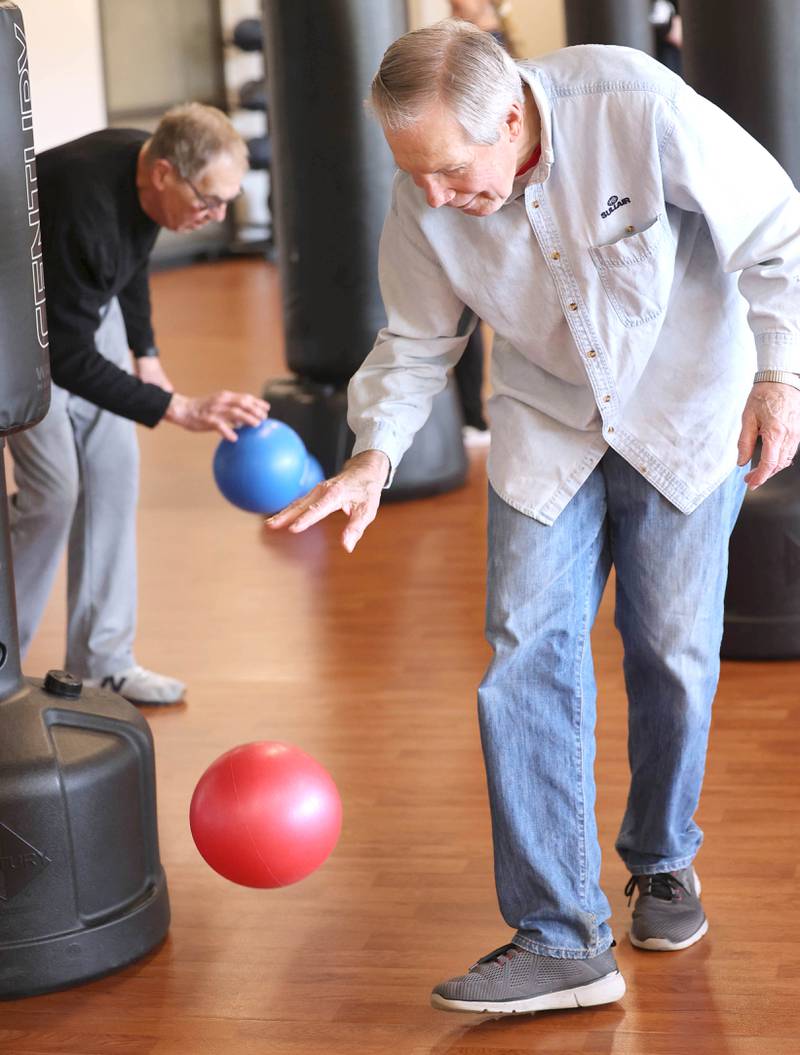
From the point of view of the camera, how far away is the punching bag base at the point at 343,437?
5629 millimetres

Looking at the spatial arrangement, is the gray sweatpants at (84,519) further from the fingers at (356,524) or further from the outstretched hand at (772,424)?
the outstretched hand at (772,424)

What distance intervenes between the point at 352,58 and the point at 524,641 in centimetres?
341

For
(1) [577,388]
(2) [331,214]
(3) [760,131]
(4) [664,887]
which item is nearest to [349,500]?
(1) [577,388]

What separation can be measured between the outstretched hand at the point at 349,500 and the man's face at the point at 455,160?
390mm

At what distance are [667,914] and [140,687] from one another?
1649mm

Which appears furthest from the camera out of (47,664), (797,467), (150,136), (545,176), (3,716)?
(47,664)

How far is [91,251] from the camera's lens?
3.32m

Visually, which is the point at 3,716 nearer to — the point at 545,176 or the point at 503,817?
the point at 503,817

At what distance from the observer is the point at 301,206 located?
18.0 ft

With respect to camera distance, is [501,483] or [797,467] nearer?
[501,483]

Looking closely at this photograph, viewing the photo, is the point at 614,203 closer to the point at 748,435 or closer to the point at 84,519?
the point at 748,435

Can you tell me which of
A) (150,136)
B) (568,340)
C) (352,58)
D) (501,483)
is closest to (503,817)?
(501,483)

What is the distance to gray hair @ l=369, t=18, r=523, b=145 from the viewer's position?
2006mm

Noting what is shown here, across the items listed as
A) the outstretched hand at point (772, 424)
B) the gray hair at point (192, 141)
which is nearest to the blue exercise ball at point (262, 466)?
the gray hair at point (192, 141)
